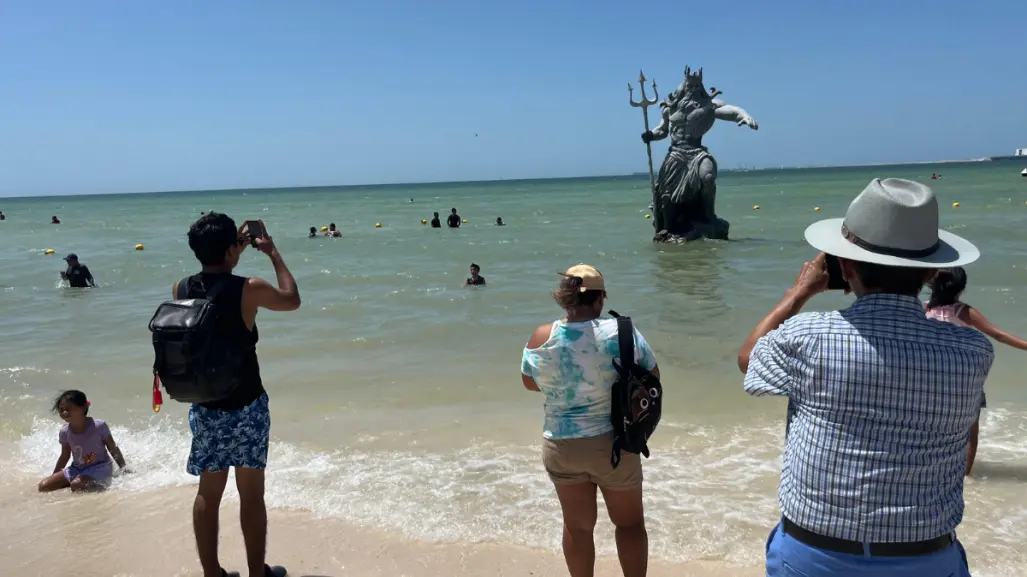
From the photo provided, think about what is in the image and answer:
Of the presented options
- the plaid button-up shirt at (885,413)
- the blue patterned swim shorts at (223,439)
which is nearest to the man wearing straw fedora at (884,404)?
the plaid button-up shirt at (885,413)

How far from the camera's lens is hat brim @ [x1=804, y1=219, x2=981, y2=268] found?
1799 millimetres

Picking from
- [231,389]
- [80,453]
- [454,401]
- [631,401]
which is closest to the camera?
[631,401]

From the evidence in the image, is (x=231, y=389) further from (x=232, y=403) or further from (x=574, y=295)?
(x=574, y=295)

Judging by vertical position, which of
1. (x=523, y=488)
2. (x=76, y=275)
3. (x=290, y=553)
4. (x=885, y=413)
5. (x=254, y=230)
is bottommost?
(x=523, y=488)

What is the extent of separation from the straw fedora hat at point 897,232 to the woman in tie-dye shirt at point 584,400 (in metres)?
1.08

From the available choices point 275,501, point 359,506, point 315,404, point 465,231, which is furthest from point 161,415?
point 465,231

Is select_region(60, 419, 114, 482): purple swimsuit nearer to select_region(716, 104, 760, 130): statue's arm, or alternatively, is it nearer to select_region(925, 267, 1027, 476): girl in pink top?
select_region(925, 267, 1027, 476): girl in pink top

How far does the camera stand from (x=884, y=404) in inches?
69.9

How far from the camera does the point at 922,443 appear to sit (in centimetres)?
179

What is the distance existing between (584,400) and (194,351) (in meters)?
1.52

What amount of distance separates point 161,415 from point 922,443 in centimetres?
641

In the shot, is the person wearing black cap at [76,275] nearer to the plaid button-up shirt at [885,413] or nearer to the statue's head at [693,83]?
the statue's head at [693,83]

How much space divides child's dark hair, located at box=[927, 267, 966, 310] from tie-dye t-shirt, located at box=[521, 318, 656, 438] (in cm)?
249

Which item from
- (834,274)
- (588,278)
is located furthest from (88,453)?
(834,274)
